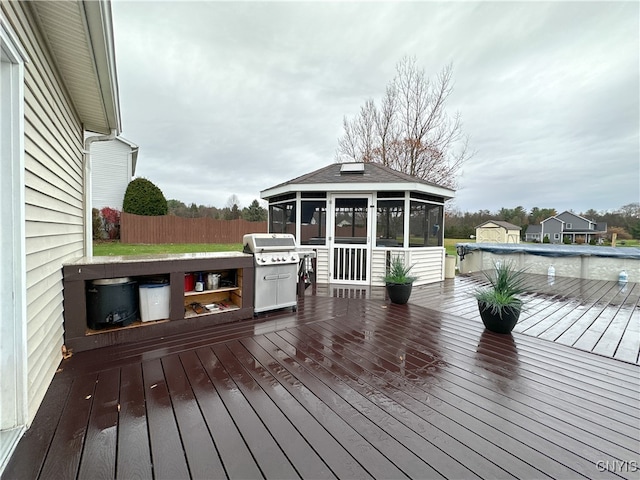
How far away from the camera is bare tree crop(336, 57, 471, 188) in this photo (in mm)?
11555

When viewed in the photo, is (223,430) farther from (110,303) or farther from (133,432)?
(110,303)

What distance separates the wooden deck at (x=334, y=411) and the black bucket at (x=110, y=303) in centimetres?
29

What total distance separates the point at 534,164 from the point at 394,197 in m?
18.0

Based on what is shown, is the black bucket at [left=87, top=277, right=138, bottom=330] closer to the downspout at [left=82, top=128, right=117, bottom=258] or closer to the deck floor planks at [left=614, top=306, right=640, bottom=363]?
the downspout at [left=82, top=128, right=117, bottom=258]

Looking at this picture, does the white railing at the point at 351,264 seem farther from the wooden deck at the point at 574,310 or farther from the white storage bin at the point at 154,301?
the white storage bin at the point at 154,301

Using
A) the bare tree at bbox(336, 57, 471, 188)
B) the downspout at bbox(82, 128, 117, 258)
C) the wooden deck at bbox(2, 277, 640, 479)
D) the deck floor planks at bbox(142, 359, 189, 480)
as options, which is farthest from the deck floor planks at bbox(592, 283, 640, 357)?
the bare tree at bbox(336, 57, 471, 188)

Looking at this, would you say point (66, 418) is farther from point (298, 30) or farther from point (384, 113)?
point (384, 113)

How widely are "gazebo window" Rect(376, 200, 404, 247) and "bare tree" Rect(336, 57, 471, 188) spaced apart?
6947mm

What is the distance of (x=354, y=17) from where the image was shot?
5902mm

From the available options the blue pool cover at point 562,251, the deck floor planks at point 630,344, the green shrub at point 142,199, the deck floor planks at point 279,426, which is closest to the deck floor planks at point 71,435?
the deck floor planks at point 279,426

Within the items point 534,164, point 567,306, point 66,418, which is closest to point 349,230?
point 567,306

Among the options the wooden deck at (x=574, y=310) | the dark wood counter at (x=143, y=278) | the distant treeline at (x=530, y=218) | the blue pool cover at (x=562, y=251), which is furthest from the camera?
the distant treeline at (x=530, y=218)

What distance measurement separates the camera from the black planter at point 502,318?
3.23 meters

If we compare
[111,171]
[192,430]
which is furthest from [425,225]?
[111,171]
